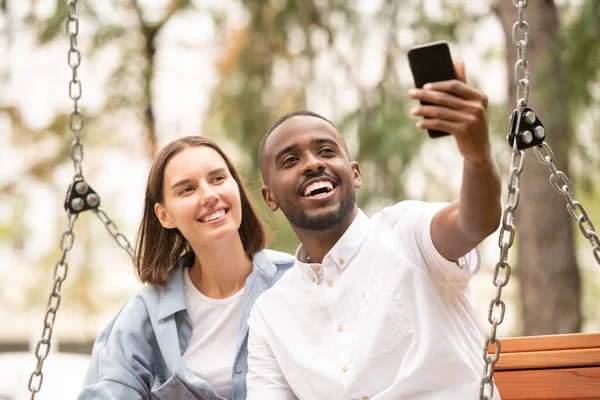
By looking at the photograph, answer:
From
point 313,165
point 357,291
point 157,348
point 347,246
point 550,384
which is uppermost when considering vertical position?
point 313,165

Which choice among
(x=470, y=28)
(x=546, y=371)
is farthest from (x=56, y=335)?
(x=546, y=371)

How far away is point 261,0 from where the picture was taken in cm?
703

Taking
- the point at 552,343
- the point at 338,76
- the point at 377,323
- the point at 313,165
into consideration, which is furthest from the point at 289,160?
the point at 338,76

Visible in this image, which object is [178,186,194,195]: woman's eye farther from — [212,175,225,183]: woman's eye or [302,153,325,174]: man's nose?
[302,153,325,174]: man's nose

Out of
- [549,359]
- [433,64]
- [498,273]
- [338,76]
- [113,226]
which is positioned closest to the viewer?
[433,64]

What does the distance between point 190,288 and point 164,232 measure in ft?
0.82

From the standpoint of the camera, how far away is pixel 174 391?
263 centimetres

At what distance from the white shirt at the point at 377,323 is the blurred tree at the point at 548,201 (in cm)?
311

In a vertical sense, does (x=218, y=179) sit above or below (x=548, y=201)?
above

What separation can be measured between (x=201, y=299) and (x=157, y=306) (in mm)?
156

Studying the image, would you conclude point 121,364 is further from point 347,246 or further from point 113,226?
point 347,246

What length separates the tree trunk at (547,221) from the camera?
505cm

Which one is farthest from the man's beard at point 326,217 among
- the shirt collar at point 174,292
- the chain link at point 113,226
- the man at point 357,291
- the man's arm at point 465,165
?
the chain link at point 113,226

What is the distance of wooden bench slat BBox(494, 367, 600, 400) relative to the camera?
7.82ft
